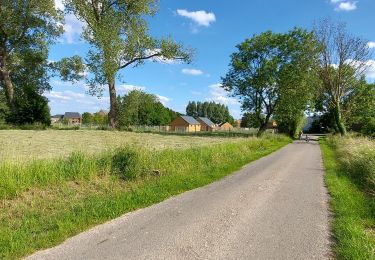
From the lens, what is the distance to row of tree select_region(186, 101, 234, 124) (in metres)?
172

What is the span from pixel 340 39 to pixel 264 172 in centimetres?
3645

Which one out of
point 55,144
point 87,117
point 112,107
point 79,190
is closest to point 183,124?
point 87,117

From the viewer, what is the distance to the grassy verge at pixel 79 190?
21.1 ft

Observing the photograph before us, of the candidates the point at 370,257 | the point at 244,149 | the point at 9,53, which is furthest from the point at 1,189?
the point at 9,53

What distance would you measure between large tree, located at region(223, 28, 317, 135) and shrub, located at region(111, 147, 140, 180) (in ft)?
123

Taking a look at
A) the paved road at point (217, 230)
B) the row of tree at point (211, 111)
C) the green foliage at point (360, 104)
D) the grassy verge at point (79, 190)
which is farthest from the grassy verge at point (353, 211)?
the row of tree at point (211, 111)

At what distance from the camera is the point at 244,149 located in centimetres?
2277

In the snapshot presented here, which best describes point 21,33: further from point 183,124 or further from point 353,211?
point 183,124

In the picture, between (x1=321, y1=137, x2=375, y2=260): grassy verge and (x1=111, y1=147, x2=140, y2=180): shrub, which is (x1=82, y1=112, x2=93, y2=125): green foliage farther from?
(x1=321, y1=137, x2=375, y2=260): grassy verge

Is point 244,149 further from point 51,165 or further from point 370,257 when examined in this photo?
point 370,257

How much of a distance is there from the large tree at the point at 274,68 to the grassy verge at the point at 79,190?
115ft

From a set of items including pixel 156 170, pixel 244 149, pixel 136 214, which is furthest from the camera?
pixel 244 149

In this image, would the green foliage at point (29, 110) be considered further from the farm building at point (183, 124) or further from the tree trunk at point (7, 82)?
the farm building at point (183, 124)

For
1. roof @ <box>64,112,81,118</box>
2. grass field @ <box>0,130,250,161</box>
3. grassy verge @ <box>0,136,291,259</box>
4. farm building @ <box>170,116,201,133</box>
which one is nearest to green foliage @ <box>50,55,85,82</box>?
grass field @ <box>0,130,250,161</box>
